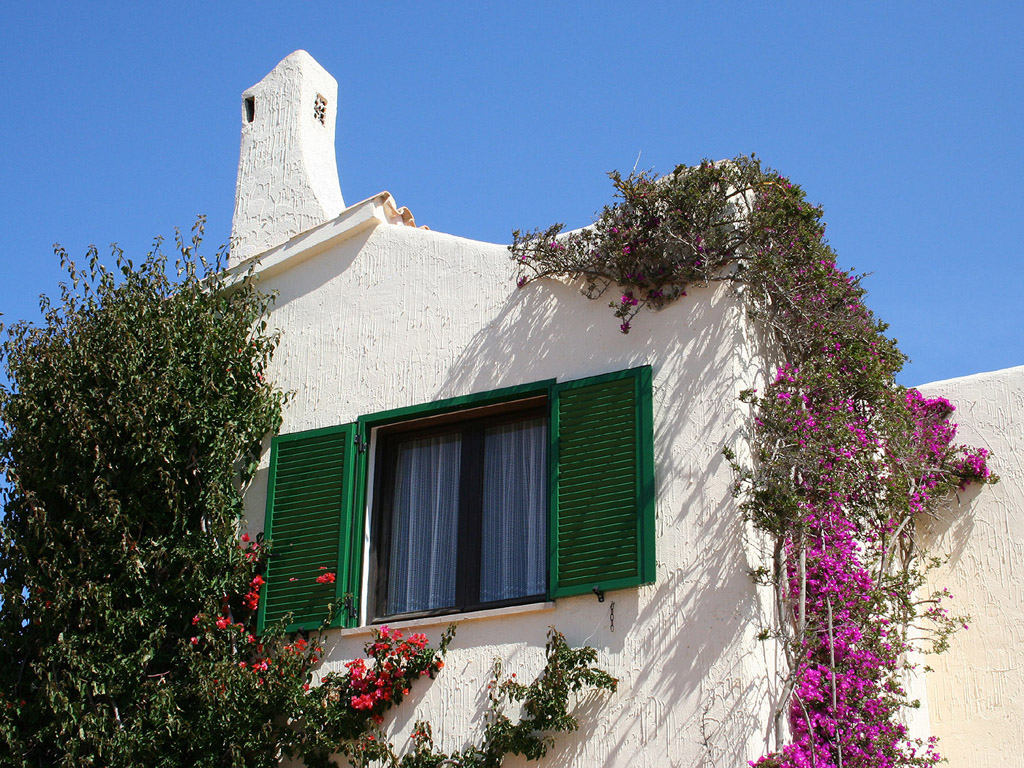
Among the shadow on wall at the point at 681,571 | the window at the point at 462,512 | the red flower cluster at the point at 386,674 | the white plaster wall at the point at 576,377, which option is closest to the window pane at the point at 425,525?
the window at the point at 462,512

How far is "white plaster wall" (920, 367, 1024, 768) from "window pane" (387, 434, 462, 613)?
333cm

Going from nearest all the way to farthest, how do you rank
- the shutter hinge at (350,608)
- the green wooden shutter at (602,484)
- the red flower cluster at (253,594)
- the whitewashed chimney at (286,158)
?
the green wooden shutter at (602,484) → the shutter hinge at (350,608) → the red flower cluster at (253,594) → the whitewashed chimney at (286,158)

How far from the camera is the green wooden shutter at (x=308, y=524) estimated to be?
8.76 m

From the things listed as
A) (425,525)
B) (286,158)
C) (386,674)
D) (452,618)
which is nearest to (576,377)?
(425,525)

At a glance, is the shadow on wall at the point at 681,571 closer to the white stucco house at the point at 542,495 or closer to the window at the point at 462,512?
the white stucco house at the point at 542,495

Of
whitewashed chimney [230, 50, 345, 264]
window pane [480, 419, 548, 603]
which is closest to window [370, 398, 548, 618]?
window pane [480, 419, 548, 603]

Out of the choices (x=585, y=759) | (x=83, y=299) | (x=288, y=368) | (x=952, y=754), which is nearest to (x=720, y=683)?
(x=585, y=759)

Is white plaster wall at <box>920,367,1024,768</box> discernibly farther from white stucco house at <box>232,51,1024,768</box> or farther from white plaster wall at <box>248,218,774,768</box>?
white plaster wall at <box>248,218,774,768</box>

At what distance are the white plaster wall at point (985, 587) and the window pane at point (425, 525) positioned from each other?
131 inches

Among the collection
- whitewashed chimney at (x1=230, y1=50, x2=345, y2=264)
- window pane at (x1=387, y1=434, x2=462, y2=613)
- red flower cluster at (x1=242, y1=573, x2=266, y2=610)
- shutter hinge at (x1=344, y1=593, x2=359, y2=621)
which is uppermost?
whitewashed chimney at (x1=230, y1=50, x2=345, y2=264)

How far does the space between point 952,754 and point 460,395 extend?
155 inches

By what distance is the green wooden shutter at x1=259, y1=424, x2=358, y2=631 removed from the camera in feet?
28.7

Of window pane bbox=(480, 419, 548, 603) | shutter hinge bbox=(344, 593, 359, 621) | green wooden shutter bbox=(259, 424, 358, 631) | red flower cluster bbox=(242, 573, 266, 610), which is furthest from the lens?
red flower cluster bbox=(242, 573, 266, 610)

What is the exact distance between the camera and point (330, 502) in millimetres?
9016
